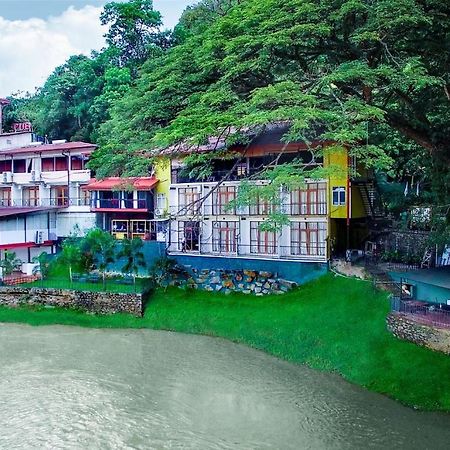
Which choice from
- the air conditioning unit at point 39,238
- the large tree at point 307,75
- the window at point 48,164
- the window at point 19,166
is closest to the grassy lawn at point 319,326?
the large tree at point 307,75

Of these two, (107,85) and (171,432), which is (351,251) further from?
(107,85)

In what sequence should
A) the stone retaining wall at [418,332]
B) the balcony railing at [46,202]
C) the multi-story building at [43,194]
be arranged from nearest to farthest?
the stone retaining wall at [418,332] → the multi-story building at [43,194] → the balcony railing at [46,202]

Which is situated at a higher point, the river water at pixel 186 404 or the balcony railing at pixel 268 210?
the balcony railing at pixel 268 210

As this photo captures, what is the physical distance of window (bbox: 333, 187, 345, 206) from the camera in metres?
21.8

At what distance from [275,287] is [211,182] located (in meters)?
5.92

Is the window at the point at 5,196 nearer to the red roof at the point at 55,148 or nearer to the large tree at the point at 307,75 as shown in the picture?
the red roof at the point at 55,148

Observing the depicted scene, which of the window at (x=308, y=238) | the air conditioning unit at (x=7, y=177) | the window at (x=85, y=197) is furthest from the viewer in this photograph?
the air conditioning unit at (x=7, y=177)

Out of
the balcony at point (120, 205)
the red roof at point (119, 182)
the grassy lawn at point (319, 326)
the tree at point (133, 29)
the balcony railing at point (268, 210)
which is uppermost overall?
the tree at point (133, 29)

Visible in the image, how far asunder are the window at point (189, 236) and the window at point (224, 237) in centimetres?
88

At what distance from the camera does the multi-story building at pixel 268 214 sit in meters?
21.9

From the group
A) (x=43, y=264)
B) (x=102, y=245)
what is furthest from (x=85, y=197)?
(x=102, y=245)

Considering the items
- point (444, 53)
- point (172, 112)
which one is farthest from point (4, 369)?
point (444, 53)

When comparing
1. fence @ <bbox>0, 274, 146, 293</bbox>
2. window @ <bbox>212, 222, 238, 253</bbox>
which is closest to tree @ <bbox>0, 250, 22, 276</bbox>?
fence @ <bbox>0, 274, 146, 293</bbox>

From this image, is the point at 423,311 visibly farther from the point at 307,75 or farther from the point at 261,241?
the point at 261,241
